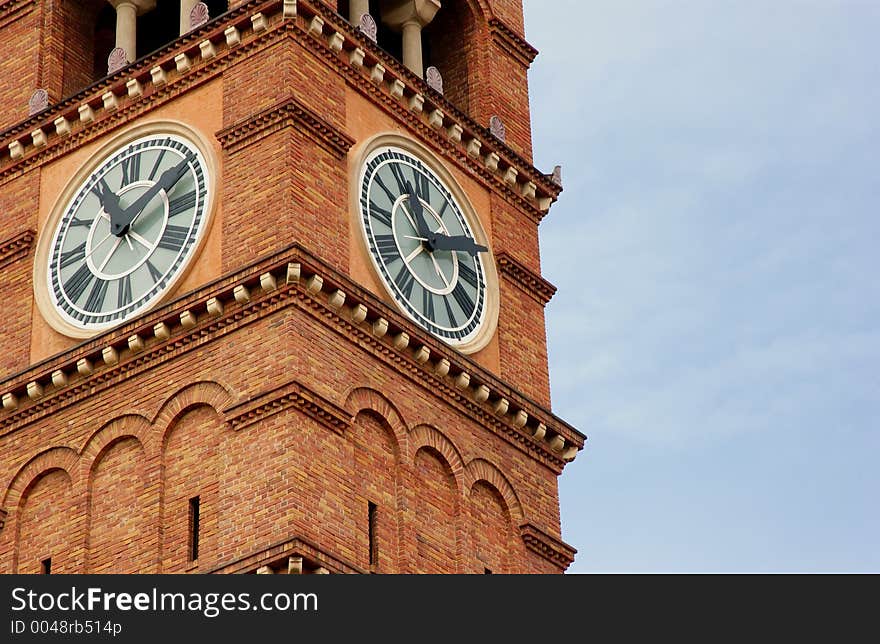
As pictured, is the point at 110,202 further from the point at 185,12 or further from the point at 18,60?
the point at 18,60

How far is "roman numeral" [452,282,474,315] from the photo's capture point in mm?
49562

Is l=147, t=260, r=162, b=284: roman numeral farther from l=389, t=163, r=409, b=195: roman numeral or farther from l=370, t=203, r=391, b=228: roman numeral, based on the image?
l=389, t=163, r=409, b=195: roman numeral

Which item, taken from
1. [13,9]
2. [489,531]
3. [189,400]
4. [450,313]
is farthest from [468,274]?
[13,9]

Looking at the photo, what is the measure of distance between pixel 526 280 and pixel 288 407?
790cm

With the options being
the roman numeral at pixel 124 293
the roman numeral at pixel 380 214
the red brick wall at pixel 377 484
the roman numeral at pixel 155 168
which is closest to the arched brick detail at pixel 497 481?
the red brick wall at pixel 377 484

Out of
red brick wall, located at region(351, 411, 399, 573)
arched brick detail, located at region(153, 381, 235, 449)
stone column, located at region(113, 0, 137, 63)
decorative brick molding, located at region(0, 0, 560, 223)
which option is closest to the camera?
red brick wall, located at region(351, 411, 399, 573)

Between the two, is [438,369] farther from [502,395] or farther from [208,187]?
[208,187]

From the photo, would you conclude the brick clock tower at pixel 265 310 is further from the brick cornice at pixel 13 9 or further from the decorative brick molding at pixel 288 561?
the brick cornice at pixel 13 9

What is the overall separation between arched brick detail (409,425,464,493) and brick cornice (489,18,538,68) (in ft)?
31.2

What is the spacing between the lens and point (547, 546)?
48688 millimetres

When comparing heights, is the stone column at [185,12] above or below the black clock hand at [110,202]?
above

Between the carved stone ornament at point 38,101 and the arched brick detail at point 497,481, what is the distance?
31.3 feet

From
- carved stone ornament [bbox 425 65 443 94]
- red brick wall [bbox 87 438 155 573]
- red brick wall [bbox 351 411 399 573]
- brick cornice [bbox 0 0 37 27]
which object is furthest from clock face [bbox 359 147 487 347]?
brick cornice [bbox 0 0 37 27]

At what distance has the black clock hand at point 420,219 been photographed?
49250 mm
